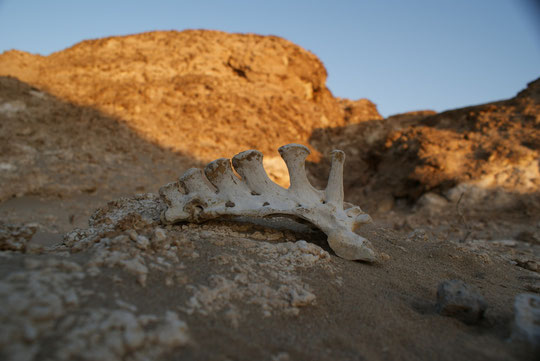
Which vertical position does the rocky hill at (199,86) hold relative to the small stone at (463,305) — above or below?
above

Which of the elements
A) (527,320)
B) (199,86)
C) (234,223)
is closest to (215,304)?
(234,223)

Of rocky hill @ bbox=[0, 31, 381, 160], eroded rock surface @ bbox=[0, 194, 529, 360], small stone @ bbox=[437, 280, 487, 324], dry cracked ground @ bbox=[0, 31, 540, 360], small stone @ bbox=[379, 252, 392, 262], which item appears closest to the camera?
eroded rock surface @ bbox=[0, 194, 529, 360]

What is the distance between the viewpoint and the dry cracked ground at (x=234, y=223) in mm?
1132

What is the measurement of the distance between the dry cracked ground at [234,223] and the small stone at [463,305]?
0.09 feet

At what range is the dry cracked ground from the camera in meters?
1.13

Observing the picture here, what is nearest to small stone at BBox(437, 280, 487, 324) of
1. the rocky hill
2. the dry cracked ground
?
the dry cracked ground

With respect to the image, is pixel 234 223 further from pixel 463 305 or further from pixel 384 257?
pixel 463 305

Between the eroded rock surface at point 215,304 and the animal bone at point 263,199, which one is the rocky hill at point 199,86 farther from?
the eroded rock surface at point 215,304

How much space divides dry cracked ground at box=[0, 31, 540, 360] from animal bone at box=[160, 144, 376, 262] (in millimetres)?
123

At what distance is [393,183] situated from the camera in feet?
25.3

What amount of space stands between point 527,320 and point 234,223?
1.62 metres

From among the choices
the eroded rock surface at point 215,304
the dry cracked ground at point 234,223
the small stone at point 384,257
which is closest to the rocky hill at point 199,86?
the dry cracked ground at point 234,223

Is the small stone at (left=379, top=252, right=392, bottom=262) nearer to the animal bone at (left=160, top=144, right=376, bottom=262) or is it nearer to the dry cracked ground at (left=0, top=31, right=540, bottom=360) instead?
the dry cracked ground at (left=0, top=31, right=540, bottom=360)

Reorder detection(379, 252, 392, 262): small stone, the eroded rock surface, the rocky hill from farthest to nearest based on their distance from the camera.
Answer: the rocky hill, detection(379, 252, 392, 262): small stone, the eroded rock surface
